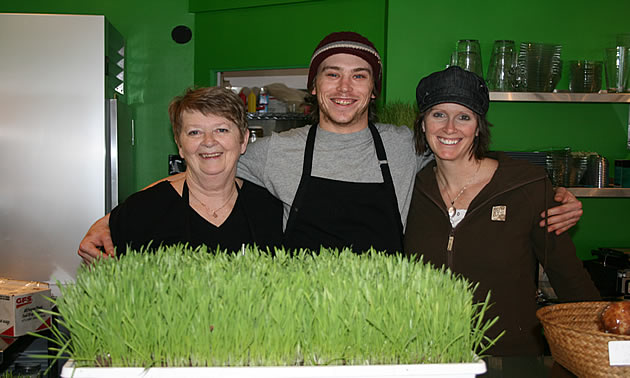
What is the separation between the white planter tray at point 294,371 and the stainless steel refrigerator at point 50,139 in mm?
3129

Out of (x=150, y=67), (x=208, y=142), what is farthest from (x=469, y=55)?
(x=150, y=67)

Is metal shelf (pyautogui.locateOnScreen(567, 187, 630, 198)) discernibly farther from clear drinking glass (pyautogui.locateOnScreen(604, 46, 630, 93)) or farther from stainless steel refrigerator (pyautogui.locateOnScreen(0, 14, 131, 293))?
stainless steel refrigerator (pyautogui.locateOnScreen(0, 14, 131, 293))

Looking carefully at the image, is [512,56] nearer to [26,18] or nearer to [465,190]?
[465,190]

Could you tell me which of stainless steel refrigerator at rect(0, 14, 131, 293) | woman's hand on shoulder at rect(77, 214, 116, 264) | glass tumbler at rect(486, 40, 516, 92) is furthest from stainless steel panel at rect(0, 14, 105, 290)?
glass tumbler at rect(486, 40, 516, 92)

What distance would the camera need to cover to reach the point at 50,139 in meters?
3.73

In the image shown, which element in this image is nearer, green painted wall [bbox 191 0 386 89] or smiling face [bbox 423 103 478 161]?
smiling face [bbox 423 103 478 161]

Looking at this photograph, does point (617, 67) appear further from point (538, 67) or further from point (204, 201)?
point (204, 201)

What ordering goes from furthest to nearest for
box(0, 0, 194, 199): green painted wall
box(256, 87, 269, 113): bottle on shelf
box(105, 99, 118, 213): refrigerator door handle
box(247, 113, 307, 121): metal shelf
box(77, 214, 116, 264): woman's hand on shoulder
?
box(0, 0, 194, 199): green painted wall
box(256, 87, 269, 113): bottle on shelf
box(247, 113, 307, 121): metal shelf
box(105, 99, 118, 213): refrigerator door handle
box(77, 214, 116, 264): woman's hand on shoulder

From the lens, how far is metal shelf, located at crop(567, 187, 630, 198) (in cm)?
309

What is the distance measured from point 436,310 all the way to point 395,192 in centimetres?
107

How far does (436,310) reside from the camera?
92 cm

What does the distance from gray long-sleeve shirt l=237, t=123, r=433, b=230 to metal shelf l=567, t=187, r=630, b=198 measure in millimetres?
1564

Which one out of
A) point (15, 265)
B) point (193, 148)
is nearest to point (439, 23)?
point (193, 148)

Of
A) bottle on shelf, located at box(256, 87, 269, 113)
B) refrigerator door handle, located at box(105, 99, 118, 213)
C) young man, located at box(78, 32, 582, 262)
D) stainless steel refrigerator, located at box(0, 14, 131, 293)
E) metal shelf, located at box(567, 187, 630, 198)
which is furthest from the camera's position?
bottle on shelf, located at box(256, 87, 269, 113)
